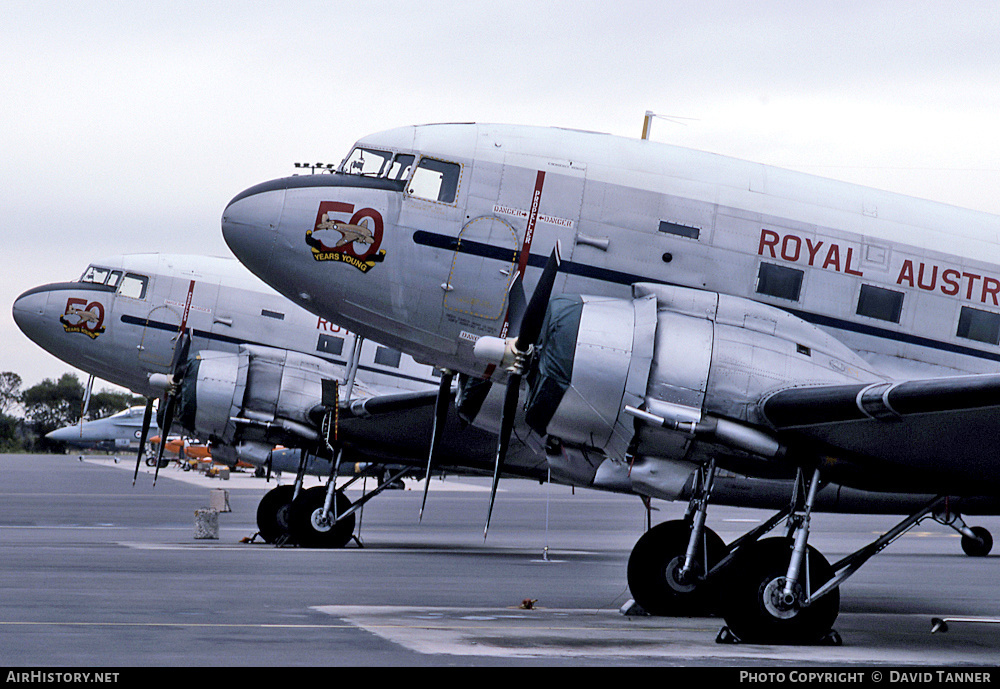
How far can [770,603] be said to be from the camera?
35.6ft

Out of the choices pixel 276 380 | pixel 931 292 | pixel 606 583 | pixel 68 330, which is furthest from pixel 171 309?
pixel 931 292

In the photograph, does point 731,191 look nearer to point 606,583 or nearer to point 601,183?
point 601,183

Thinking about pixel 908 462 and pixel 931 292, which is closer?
pixel 908 462

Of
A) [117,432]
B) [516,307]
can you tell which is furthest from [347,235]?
[117,432]

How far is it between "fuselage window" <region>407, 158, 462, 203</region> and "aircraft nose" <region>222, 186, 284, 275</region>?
6.17ft

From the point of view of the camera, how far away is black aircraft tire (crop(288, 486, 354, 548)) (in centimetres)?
2258

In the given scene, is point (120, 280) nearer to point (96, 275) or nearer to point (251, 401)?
point (96, 275)

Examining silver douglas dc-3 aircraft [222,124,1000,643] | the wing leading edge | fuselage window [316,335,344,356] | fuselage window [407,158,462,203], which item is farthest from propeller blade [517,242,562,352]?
fuselage window [316,335,344,356]

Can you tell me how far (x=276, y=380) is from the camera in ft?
76.8

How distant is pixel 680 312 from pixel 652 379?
1.21 m

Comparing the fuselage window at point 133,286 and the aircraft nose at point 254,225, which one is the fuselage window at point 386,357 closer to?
the fuselage window at point 133,286

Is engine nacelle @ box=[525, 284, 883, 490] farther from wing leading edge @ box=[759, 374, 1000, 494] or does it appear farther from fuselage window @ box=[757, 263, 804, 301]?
fuselage window @ box=[757, 263, 804, 301]

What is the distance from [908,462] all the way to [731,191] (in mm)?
4413

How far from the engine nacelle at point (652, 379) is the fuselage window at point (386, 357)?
13.4m
